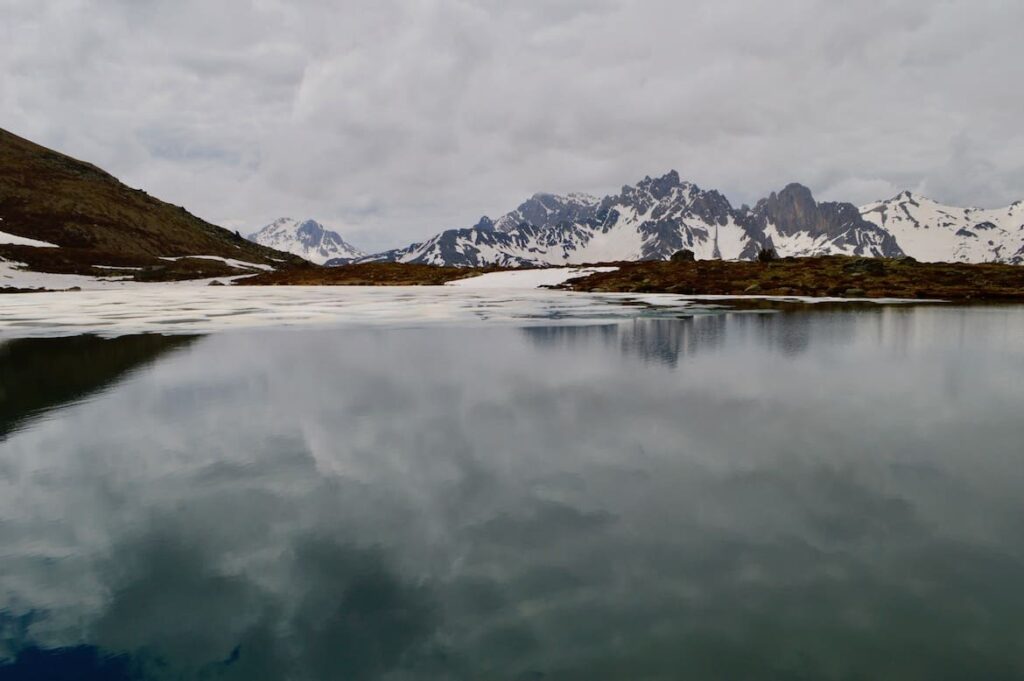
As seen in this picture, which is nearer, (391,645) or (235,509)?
(391,645)

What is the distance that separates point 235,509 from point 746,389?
13429 millimetres

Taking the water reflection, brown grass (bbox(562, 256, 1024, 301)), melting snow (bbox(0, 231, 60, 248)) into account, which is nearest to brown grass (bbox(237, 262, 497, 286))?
brown grass (bbox(562, 256, 1024, 301))

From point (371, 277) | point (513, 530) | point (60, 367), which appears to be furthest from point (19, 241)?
point (513, 530)

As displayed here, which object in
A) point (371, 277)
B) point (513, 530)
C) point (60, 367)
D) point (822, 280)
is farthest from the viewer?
point (371, 277)

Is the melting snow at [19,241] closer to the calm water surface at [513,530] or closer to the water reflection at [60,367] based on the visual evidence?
the water reflection at [60,367]

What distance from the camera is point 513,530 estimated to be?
8.55m

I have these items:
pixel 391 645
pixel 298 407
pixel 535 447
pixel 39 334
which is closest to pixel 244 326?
pixel 39 334

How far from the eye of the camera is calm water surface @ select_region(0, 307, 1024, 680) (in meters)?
5.99

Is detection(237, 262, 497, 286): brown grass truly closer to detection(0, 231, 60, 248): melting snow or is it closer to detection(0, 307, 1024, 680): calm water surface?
detection(0, 307, 1024, 680): calm water surface

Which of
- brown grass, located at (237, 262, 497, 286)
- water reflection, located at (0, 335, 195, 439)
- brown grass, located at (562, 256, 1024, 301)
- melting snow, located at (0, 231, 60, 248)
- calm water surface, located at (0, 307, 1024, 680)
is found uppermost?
melting snow, located at (0, 231, 60, 248)

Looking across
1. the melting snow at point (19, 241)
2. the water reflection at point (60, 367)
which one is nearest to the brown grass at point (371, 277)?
the water reflection at point (60, 367)

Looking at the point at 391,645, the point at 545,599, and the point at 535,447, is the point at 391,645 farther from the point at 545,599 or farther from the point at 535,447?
the point at 535,447

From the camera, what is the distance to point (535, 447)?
1225 cm

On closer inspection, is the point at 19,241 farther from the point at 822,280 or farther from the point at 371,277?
the point at 822,280
